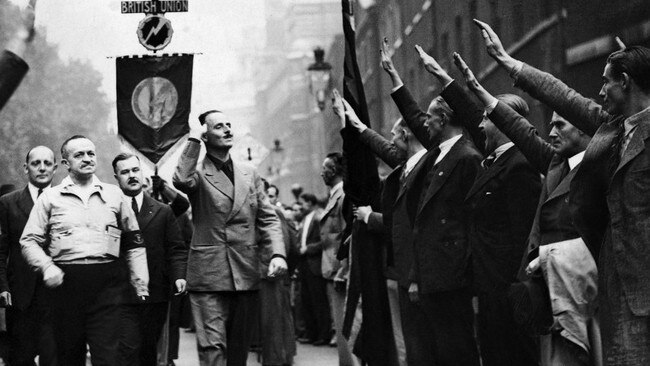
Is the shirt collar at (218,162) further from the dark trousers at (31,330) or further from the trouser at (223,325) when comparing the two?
the dark trousers at (31,330)

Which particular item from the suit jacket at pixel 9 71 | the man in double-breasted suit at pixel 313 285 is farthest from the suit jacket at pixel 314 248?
the suit jacket at pixel 9 71

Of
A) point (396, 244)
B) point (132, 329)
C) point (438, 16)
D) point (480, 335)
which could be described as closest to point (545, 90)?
point (480, 335)

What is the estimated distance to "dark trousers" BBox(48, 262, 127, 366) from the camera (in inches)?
340

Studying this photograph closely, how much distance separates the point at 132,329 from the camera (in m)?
8.96

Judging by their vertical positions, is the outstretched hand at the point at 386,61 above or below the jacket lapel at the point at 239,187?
above

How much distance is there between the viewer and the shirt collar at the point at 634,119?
537 centimetres

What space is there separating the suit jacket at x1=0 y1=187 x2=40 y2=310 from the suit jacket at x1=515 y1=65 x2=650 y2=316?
19.5 ft

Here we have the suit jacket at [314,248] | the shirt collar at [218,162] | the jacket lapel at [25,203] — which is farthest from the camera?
the suit jacket at [314,248]

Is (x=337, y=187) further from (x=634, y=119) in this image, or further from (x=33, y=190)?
(x=634, y=119)

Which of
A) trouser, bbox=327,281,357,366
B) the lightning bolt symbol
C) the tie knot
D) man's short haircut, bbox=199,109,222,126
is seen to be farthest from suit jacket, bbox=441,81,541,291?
the lightning bolt symbol

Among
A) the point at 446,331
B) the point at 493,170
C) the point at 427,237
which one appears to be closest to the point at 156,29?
the point at 427,237

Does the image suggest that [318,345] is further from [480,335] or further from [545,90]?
[545,90]

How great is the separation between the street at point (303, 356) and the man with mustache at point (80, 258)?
5.55 m

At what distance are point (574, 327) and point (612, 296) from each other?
89cm
